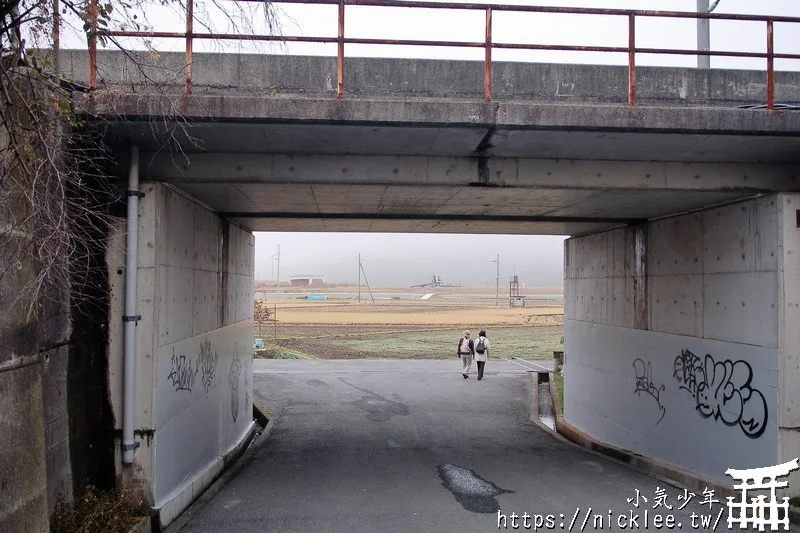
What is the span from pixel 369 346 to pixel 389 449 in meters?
19.8

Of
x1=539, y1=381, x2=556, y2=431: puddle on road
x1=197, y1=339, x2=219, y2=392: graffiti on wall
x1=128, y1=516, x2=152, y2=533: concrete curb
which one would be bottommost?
x1=539, y1=381, x2=556, y2=431: puddle on road

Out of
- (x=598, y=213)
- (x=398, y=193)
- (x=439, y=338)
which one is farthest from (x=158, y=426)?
(x=439, y=338)

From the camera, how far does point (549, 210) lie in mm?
10070

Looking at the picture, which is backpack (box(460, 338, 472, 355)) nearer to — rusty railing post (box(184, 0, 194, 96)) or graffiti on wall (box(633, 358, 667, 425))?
graffiti on wall (box(633, 358, 667, 425))

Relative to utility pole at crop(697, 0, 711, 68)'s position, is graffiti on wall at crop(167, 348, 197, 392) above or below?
below

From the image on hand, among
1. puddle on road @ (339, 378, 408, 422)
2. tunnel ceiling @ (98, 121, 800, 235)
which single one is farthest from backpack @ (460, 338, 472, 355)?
tunnel ceiling @ (98, 121, 800, 235)

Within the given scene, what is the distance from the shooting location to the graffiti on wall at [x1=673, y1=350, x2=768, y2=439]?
7551mm

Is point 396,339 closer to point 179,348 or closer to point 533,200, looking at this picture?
point 533,200

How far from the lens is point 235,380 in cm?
1128

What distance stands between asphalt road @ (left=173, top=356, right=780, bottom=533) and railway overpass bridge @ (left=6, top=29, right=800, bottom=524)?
847 millimetres

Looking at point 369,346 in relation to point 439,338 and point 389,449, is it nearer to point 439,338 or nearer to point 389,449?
point 439,338

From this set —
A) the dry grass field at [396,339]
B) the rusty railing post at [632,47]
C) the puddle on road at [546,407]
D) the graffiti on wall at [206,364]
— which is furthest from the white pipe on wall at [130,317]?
the dry grass field at [396,339]

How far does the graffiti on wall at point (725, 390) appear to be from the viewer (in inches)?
297

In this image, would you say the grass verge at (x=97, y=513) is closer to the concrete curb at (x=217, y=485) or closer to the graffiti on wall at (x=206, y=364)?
the concrete curb at (x=217, y=485)
